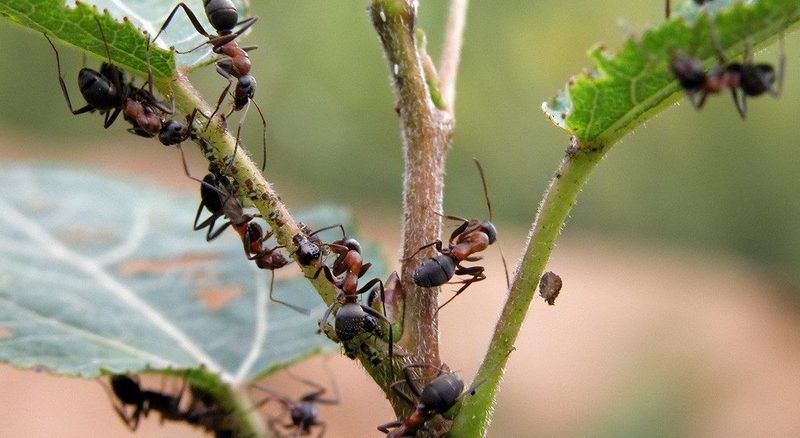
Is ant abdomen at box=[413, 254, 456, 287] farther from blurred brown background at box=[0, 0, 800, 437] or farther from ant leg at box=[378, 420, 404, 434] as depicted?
blurred brown background at box=[0, 0, 800, 437]

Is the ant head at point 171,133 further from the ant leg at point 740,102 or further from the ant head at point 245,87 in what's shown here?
the ant leg at point 740,102

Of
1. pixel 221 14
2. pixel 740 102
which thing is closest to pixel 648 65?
pixel 740 102

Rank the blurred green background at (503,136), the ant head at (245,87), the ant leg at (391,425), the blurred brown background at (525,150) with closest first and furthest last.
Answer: the ant leg at (391,425) < the ant head at (245,87) < the blurred brown background at (525,150) < the blurred green background at (503,136)

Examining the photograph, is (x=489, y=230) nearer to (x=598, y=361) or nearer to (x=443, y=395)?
(x=443, y=395)

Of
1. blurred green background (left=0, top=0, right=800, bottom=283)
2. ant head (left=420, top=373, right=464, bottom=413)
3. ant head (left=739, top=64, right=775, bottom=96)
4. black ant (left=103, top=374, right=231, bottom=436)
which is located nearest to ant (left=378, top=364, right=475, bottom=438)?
ant head (left=420, top=373, right=464, bottom=413)

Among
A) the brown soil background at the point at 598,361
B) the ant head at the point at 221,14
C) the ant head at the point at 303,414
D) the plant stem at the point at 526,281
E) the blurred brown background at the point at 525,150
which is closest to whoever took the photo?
the plant stem at the point at 526,281

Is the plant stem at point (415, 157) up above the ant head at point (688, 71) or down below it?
below

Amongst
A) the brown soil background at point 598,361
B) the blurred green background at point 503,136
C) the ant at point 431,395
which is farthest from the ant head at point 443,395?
the blurred green background at point 503,136

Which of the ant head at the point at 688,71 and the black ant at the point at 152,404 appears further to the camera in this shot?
the black ant at the point at 152,404
